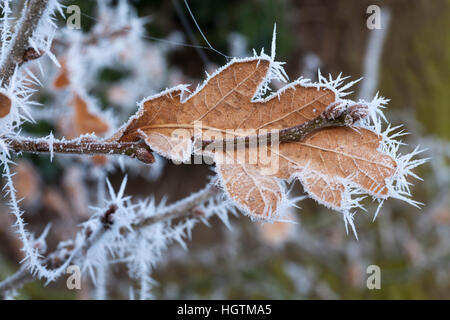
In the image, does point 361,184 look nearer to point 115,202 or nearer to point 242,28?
point 115,202

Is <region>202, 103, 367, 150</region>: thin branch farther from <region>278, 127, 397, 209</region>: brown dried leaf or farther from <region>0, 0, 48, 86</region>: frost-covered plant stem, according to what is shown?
<region>0, 0, 48, 86</region>: frost-covered plant stem

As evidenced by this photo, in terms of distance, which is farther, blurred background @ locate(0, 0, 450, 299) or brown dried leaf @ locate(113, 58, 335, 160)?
blurred background @ locate(0, 0, 450, 299)

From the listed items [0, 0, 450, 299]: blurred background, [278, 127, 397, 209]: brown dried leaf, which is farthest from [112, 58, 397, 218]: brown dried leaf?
[0, 0, 450, 299]: blurred background

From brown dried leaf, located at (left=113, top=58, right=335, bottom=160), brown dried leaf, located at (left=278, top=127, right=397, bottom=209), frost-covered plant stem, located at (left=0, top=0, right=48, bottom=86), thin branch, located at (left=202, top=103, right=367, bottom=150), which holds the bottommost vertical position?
brown dried leaf, located at (left=278, top=127, right=397, bottom=209)

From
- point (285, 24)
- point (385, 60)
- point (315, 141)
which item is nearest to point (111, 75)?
point (285, 24)

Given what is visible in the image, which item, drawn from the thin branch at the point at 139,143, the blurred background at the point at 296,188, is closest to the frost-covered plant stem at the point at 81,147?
the thin branch at the point at 139,143

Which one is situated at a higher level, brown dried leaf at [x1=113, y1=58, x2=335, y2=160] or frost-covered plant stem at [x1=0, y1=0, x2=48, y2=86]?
frost-covered plant stem at [x1=0, y1=0, x2=48, y2=86]
